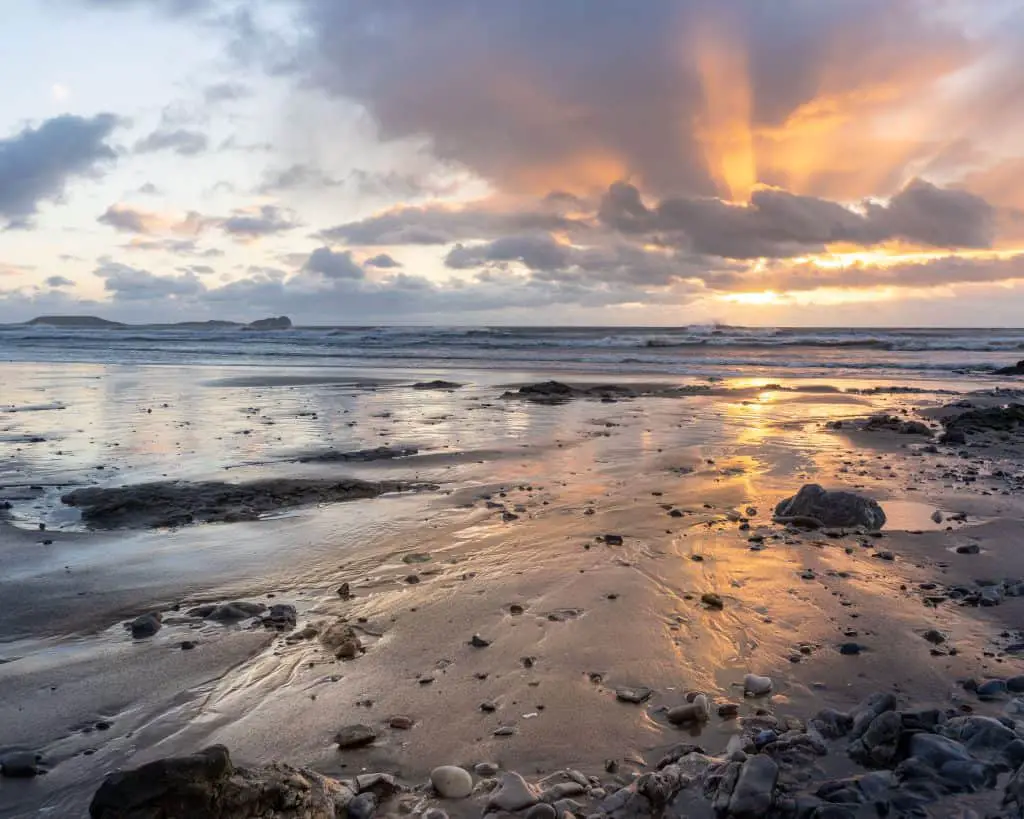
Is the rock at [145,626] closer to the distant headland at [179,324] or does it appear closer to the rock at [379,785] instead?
the rock at [379,785]

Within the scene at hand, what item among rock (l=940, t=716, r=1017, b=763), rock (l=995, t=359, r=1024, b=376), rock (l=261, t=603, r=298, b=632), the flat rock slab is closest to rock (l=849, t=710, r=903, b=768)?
rock (l=940, t=716, r=1017, b=763)

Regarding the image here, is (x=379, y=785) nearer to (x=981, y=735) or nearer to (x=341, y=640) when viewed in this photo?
(x=341, y=640)

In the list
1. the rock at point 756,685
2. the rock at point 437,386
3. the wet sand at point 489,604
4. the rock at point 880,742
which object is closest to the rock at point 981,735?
the rock at point 880,742

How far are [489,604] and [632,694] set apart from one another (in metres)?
1.49

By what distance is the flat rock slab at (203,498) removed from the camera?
6949 mm

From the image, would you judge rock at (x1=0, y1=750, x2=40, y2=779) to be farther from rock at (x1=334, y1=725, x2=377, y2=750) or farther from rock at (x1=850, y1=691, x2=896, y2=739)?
rock at (x1=850, y1=691, x2=896, y2=739)

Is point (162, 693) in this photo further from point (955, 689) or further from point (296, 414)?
point (296, 414)

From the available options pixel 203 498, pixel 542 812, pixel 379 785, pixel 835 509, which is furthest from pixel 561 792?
pixel 203 498

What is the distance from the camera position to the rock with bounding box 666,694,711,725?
11.1ft

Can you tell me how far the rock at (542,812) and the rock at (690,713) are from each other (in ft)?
3.03

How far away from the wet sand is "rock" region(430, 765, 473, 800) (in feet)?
0.27

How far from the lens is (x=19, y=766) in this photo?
117 inches

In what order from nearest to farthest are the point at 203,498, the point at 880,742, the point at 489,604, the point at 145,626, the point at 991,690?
the point at 880,742, the point at 991,690, the point at 145,626, the point at 489,604, the point at 203,498

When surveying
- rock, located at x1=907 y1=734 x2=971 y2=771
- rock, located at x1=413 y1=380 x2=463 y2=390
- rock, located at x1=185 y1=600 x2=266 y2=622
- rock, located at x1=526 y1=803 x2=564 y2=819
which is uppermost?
rock, located at x1=413 y1=380 x2=463 y2=390
